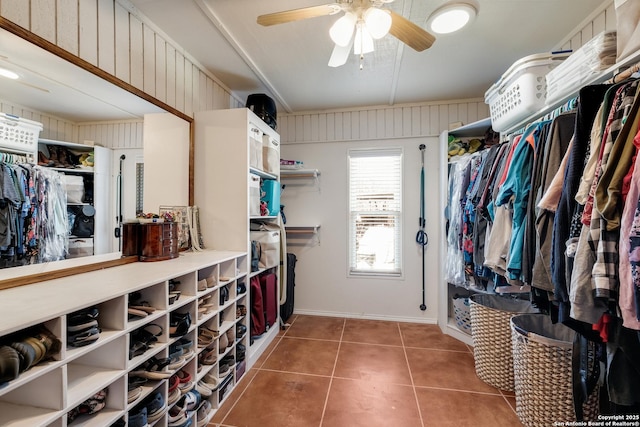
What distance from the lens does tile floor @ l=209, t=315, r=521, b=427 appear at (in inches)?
63.6

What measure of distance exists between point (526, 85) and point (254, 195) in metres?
2.01

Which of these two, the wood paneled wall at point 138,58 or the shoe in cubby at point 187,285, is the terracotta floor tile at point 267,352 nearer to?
the shoe in cubby at point 187,285

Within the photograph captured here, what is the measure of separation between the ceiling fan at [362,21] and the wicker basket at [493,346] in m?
1.80

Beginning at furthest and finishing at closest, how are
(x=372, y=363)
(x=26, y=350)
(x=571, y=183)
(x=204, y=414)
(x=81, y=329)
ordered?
(x=372, y=363)
(x=204, y=414)
(x=571, y=183)
(x=81, y=329)
(x=26, y=350)

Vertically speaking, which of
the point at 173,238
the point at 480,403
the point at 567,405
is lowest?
the point at 480,403

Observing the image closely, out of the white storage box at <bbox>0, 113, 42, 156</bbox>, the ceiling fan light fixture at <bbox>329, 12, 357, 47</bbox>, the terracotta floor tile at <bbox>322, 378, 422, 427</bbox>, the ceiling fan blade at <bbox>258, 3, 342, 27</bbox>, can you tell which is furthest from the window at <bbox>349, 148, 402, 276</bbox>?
the white storage box at <bbox>0, 113, 42, 156</bbox>

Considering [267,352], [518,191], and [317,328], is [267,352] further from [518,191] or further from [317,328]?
[518,191]

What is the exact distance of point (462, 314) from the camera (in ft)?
8.52

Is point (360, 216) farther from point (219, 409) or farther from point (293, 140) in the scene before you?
point (219, 409)

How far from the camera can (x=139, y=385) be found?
118cm

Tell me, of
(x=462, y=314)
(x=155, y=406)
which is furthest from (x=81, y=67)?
(x=462, y=314)

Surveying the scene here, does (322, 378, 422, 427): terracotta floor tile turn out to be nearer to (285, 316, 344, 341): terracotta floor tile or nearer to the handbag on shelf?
(285, 316, 344, 341): terracotta floor tile

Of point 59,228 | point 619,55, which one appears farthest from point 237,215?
point 619,55

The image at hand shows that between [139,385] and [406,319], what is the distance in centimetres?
263
